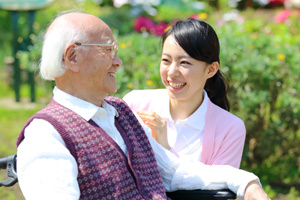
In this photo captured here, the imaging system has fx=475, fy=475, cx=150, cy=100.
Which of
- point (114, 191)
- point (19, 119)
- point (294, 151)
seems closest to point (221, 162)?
point (114, 191)

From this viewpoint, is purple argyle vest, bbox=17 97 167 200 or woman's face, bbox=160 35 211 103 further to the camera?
woman's face, bbox=160 35 211 103

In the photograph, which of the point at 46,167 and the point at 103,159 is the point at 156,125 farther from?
the point at 46,167

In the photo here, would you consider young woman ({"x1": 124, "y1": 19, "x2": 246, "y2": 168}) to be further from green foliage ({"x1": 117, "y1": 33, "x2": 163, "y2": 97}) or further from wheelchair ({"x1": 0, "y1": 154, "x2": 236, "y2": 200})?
green foliage ({"x1": 117, "y1": 33, "x2": 163, "y2": 97})

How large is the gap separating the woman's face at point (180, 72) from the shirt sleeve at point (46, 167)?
991mm

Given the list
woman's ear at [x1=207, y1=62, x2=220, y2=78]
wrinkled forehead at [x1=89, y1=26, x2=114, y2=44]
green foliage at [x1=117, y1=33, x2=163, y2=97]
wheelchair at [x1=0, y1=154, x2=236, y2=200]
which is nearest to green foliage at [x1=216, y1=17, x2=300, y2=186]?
green foliage at [x1=117, y1=33, x2=163, y2=97]

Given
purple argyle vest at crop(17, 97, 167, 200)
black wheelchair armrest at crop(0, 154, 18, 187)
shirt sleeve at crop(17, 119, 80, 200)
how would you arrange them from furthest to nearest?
black wheelchair armrest at crop(0, 154, 18, 187) → purple argyle vest at crop(17, 97, 167, 200) → shirt sleeve at crop(17, 119, 80, 200)

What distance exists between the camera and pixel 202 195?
2.38 meters

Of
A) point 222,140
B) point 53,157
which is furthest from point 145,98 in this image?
point 53,157

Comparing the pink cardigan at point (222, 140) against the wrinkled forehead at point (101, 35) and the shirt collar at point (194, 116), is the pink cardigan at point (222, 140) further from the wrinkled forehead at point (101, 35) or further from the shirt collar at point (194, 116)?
the wrinkled forehead at point (101, 35)

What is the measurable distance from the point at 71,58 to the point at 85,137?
35 cm

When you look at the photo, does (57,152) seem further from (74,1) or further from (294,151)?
(74,1)

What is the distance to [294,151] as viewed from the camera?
4.75m

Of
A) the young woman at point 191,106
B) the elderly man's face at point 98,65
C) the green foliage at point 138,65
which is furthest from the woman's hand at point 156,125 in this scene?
the green foliage at point 138,65

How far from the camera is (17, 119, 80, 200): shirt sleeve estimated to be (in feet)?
5.90
